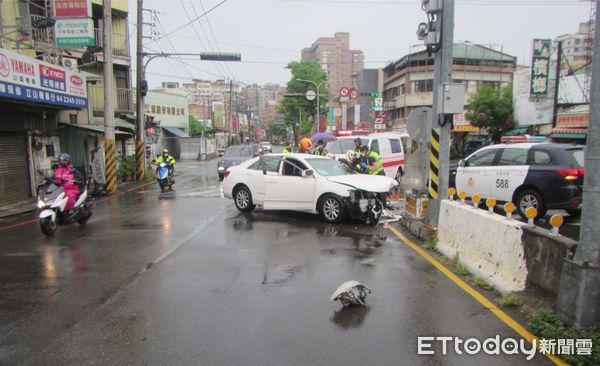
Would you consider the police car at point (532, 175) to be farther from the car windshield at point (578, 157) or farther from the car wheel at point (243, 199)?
the car wheel at point (243, 199)

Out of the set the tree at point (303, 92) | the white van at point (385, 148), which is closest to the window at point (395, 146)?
the white van at point (385, 148)

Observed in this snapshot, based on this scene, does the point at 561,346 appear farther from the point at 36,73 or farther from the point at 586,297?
the point at 36,73

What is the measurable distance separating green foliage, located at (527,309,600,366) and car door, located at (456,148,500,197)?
6.15m

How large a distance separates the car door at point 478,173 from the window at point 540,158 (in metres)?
0.97

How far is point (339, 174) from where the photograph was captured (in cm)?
1071

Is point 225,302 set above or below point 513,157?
below

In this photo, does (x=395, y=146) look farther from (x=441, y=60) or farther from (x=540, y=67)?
(x=540, y=67)

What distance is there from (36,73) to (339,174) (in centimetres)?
1030

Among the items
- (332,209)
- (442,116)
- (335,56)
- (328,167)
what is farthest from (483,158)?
(335,56)

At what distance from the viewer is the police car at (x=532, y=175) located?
8797 mm

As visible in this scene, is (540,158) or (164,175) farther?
(164,175)

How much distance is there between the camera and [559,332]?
160 inches

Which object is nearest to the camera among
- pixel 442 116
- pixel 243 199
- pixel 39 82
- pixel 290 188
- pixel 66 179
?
pixel 442 116

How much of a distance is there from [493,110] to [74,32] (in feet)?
91.6
